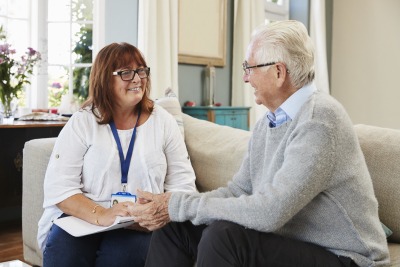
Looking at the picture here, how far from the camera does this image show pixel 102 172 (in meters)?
1.57

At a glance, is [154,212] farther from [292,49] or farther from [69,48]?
[69,48]

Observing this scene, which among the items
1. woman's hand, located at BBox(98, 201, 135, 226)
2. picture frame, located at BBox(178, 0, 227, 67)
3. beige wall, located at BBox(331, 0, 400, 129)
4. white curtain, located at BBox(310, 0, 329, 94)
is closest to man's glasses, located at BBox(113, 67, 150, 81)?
woman's hand, located at BBox(98, 201, 135, 226)

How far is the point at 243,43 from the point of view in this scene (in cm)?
448

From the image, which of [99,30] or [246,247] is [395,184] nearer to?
[246,247]

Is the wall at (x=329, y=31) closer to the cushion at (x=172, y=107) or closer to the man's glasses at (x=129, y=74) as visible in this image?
the cushion at (x=172, y=107)

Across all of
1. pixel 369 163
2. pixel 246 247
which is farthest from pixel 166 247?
pixel 369 163

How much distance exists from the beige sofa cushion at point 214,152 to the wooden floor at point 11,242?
3.86 feet

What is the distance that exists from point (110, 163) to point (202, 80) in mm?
2858

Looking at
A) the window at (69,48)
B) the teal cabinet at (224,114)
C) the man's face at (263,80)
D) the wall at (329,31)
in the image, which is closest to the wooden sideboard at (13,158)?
the window at (69,48)

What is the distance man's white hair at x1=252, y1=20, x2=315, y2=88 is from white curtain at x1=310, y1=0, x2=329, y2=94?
4.32m

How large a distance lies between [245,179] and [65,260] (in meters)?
0.72

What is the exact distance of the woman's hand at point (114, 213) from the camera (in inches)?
55.8

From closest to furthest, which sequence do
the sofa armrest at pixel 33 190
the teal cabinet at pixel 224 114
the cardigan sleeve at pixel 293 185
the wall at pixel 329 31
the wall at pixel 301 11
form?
1. the cardigan sleeve at pixel 293 185
2. the sofa armrest at pixel 33 190
3. the teal cabinet at pixel 224 114
4. the wall at pixel 301 11
5. the wall at pixel 329 31

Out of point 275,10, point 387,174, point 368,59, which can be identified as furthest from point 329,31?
point 387,174
